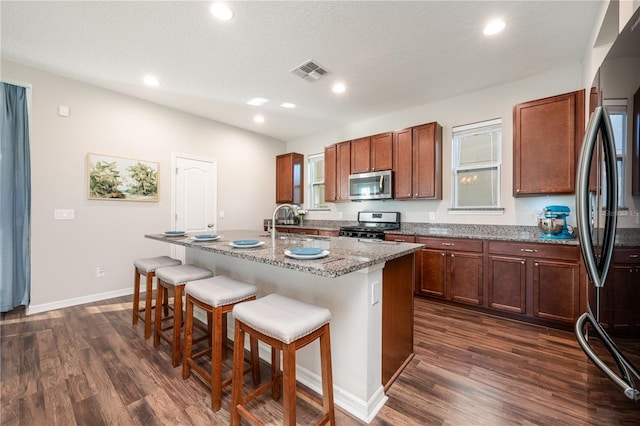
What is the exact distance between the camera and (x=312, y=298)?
1.74 meters

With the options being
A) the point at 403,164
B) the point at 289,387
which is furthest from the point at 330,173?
the point at 289,387

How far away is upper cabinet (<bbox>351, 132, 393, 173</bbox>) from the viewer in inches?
160

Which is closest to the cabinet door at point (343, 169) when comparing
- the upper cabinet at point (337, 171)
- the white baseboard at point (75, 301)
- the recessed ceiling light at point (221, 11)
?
the upper cabinet at point (337, 171)

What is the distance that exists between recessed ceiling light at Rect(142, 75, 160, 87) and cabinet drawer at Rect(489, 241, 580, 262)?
446 centimetres

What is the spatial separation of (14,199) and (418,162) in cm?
507

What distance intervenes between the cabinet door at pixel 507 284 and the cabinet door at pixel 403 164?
4.75 ft

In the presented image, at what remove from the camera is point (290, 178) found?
219 inches

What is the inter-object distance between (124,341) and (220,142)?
3.51 metres

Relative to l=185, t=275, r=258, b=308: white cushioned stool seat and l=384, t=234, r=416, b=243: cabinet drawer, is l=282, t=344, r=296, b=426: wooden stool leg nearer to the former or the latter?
l=185, t=275, r=258, b=308: white cushioned stool seat

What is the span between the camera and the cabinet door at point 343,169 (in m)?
4.59

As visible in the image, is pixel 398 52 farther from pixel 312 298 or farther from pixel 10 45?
pixel 10 45

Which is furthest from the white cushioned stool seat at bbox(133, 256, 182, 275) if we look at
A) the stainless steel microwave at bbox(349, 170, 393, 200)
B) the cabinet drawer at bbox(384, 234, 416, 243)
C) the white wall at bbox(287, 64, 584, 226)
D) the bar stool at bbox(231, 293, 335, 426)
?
the white wall at bbox(287, 64, 584, 226)

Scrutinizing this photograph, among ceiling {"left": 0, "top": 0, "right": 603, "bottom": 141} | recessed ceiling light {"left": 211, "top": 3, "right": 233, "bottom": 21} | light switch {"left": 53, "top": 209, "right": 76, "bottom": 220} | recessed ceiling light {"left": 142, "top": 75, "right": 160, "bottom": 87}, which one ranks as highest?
recessed ceiling light {"left": 142, "top": 75, "right": 160, "bottom": 87}

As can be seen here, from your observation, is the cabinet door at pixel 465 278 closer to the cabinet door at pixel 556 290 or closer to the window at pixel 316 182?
the cabinet door at pixel 556 290
